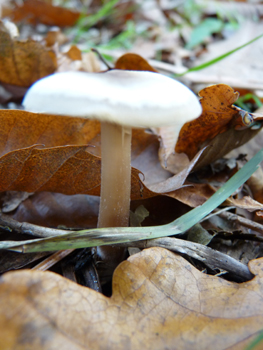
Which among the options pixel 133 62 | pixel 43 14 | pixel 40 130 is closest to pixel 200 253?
pixel 40 130

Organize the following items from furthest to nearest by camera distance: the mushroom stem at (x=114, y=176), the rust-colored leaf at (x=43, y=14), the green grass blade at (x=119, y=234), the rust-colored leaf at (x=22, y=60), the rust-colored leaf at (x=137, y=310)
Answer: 1. the rust-colored leaf at (x=43, y=14)
2. the rust-colored leaf at (x=22, y=60)
3. the mushroom stem at (x=114, y=176)
4. the green grass blade at (x=119, y=234)
5. the rust-colored leaf at (x=137, y=310)

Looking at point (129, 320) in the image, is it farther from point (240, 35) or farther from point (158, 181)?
point (240, 35)

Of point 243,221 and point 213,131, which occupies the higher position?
point 213,131

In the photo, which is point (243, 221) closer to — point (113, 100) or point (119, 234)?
point (119, 234)

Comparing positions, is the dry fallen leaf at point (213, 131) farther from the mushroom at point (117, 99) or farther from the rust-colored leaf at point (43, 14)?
the rust-colored leaf at point (43, 14)

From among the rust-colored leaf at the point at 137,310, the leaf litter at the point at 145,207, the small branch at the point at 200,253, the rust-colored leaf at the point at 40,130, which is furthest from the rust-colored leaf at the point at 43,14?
the rust-colored leaf at the point at 137,310

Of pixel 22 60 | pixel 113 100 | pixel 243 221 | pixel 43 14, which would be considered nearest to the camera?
pixel 113 100

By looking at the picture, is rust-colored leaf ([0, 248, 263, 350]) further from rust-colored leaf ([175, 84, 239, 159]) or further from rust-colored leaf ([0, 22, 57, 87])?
rust-colored leaf ([0, 22, 57, 87])
